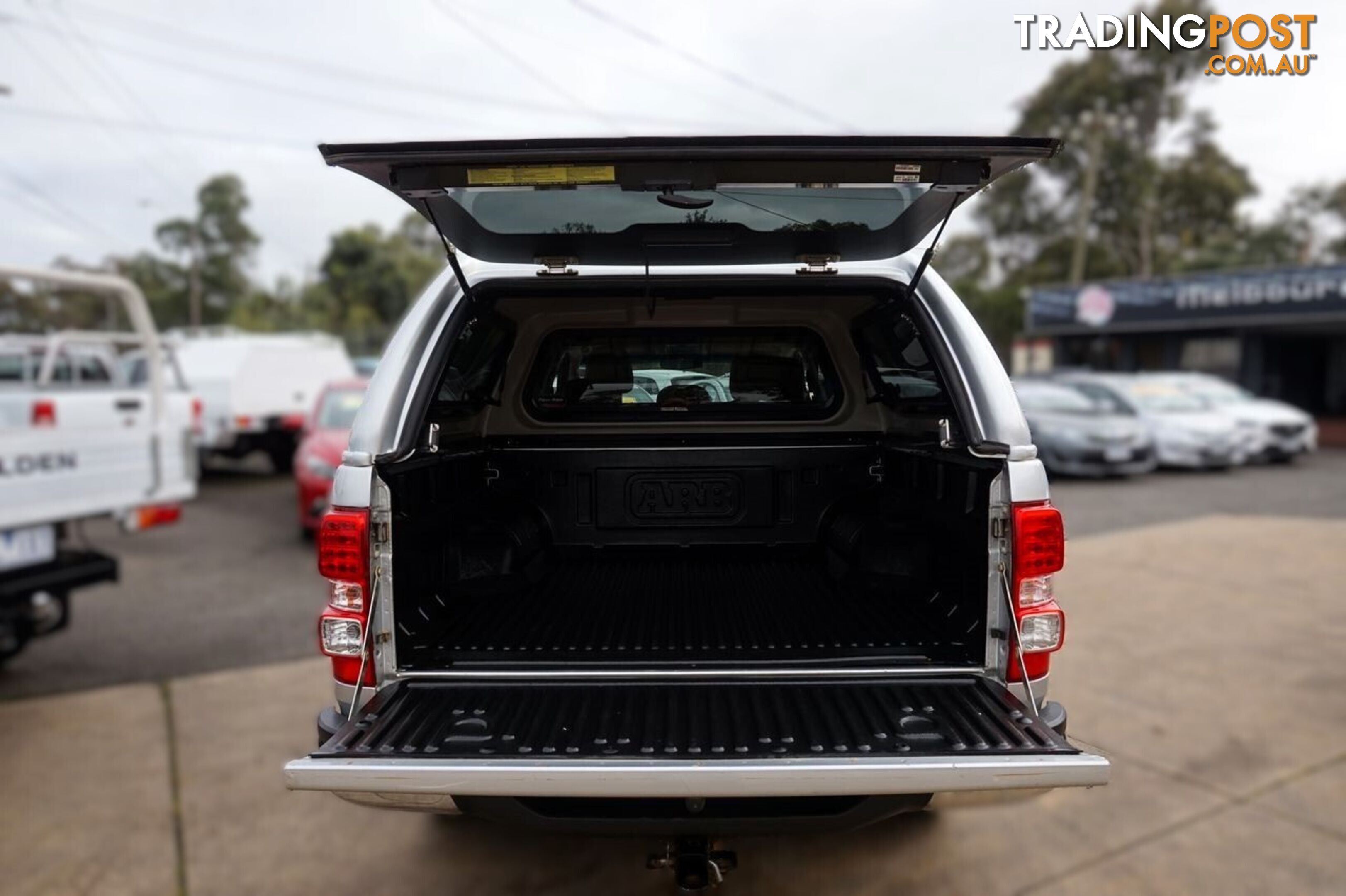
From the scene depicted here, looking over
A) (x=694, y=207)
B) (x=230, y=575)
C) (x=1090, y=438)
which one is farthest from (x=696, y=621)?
(x=1090, y=438)

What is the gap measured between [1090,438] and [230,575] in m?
11.3

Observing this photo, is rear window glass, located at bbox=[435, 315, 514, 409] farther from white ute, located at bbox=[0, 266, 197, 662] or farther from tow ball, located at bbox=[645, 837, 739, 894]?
white ute, located at bbox=[0, 266, 197, 662]

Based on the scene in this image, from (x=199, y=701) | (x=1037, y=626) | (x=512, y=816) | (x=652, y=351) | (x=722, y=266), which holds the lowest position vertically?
(x=199, y=701)

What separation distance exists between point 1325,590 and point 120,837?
763 cm

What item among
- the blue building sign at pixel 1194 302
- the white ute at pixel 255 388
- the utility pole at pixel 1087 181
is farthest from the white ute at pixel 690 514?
the utility pole at pixel 1087 181

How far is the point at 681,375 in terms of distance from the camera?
4062mm

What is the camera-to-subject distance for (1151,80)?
32.1 meters

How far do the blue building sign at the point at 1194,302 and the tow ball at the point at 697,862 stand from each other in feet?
74.2

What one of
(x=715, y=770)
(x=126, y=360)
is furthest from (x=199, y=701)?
(x=126, y=360)

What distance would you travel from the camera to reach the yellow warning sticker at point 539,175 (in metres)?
2.28

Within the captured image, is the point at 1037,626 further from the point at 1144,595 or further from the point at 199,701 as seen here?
the point at 1144,595

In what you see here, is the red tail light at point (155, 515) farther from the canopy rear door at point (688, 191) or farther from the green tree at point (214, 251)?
the green tree at point (214, 251)

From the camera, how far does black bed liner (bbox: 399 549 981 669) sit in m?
2.71

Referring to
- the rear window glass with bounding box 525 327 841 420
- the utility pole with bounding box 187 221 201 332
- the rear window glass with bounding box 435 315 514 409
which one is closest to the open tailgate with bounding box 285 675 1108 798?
the rear window glass with bounding box 435 315 514 409
